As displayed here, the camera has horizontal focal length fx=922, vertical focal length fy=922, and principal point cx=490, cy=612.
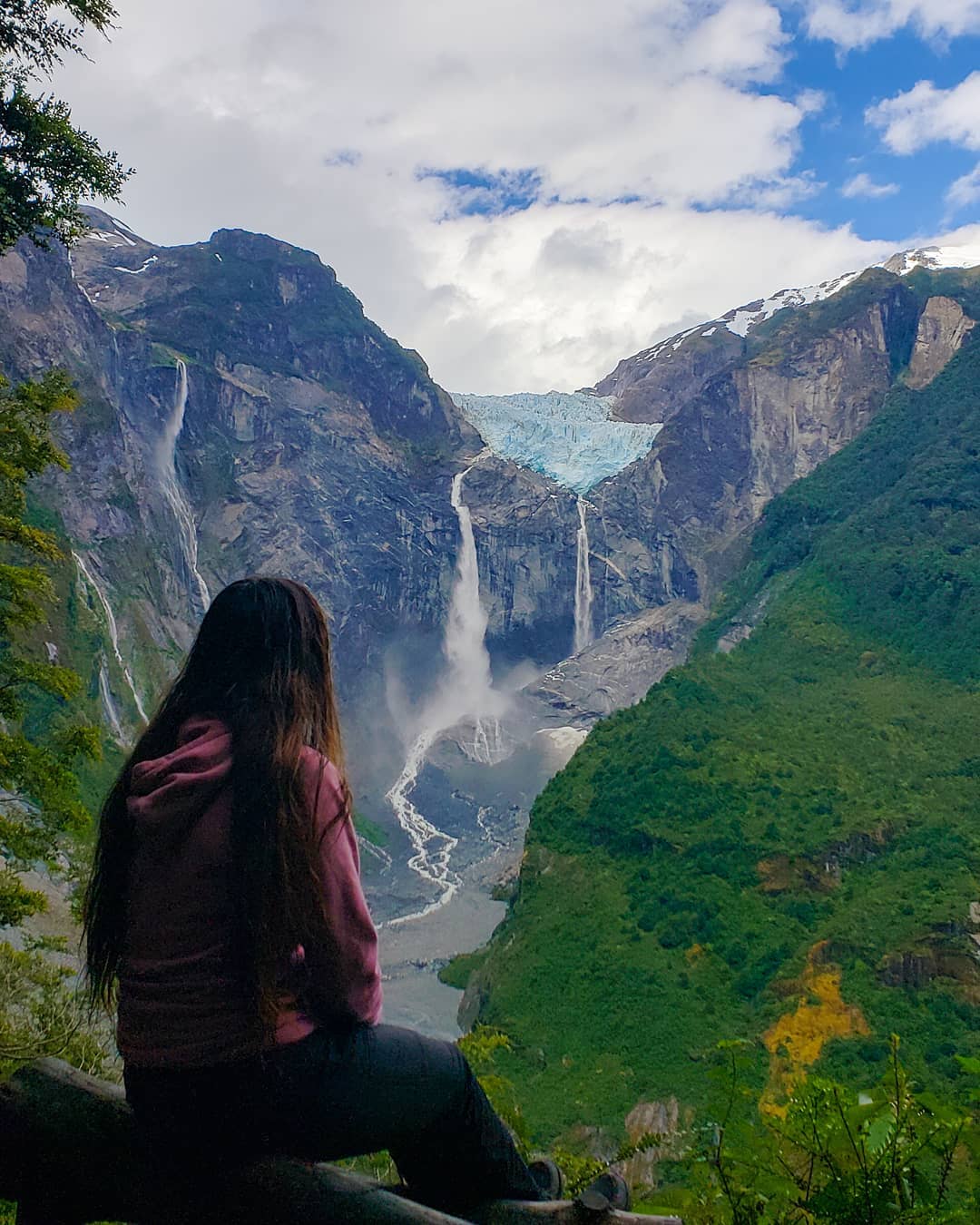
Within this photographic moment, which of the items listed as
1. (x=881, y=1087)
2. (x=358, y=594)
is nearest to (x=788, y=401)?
(x=358, y=594)

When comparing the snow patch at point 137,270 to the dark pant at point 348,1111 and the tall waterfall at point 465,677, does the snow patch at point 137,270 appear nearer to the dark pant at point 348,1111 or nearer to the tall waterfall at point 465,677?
the tall waterfall at point 465,677

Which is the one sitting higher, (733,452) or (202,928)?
(733,452)

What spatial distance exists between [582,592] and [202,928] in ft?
250

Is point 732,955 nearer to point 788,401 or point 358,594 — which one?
point 358,594

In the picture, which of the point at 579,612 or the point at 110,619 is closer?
the point at 110,619

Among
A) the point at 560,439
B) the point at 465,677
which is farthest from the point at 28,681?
the point at 560,439

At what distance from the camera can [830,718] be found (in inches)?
1471

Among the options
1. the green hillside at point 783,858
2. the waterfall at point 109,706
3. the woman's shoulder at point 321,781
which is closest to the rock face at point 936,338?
the green hillside at point 783,858

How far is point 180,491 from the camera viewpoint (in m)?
64.6

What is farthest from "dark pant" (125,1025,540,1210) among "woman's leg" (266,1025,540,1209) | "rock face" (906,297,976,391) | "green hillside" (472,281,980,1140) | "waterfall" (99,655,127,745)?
"rock face" (906,297,976,391)

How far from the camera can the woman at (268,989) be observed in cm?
186

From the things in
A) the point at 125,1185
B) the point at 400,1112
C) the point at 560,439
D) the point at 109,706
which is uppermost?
the point at 560,439

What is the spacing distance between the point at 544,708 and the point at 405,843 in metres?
18.3

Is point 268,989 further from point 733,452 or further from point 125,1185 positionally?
point 733,452
